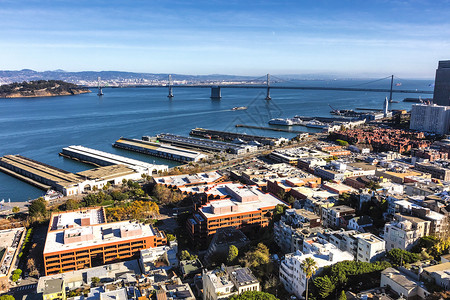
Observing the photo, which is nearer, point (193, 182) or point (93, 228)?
point (93, 228)

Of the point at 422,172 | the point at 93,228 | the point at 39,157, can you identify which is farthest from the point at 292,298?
the point at 39,157

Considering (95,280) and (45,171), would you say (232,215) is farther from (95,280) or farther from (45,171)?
(45,171)

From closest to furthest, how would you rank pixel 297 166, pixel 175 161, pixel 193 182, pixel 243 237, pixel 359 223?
1. pixel 359 223
2. pixel 243 237
3. pixel 193 182
4. pixel 297 166
5. pixel 175 161

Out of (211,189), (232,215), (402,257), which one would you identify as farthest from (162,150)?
(402,257)

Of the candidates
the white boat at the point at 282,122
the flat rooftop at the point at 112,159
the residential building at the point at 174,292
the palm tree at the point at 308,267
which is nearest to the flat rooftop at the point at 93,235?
the residential building at the point at 174,292

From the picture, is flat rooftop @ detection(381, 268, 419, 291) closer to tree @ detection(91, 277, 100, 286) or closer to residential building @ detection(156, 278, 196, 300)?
residential building @ detection(156, 278, 196, 300)

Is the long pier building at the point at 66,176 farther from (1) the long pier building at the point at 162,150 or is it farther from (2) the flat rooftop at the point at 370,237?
(2) the flat rooftop at the point at 370,237

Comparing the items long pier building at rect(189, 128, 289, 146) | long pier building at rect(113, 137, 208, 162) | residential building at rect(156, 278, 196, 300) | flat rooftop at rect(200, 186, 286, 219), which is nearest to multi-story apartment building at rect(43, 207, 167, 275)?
flat rooftop at rect(200, 186, 286, 219)

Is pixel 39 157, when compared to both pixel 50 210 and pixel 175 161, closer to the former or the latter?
pixel 175 161

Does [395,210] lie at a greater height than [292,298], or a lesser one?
greater
